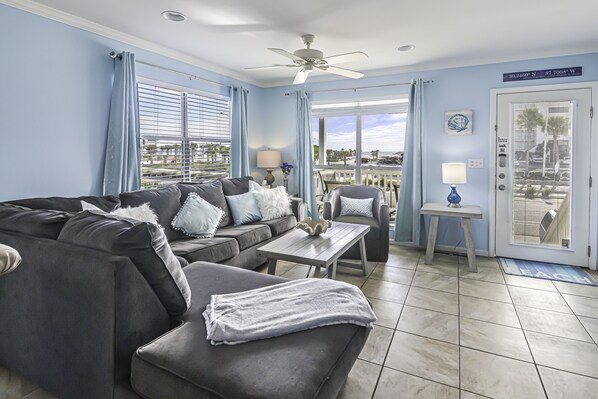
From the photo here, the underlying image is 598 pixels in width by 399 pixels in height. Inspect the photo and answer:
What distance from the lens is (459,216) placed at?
390 cm

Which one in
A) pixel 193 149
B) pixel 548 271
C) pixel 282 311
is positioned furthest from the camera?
pixel 193 149

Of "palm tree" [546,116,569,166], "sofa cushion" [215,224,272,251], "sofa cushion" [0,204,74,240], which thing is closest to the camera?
"sofa cushion" [0,204,74,240]

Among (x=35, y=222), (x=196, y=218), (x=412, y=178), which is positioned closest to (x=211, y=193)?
(x=196, y=218)

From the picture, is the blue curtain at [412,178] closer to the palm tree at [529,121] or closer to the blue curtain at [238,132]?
the palm tree at [529,121]

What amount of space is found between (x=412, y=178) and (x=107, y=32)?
386 cm

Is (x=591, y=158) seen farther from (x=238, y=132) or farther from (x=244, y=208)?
(x=238, y=132)

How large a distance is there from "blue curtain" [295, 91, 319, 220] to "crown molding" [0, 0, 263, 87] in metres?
1.21

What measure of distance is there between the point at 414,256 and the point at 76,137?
3.91 metres

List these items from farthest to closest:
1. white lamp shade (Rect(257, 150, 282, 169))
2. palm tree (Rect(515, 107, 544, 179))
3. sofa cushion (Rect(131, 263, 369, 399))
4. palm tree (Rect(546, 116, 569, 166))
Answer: white lamp shade (Rect(257, 150, 282, 169))
palm tree (Rect(515, 107, 544, 179))
palm tree (Rect(546, 116, 569, 166))
sofa cushion (Rect(131, 263, 369, 399))

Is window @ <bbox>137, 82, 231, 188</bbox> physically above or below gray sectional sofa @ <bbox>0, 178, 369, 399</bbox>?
above

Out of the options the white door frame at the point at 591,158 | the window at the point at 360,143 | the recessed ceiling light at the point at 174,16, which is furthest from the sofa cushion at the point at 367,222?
the recessed ceiling light at the point at 174,16

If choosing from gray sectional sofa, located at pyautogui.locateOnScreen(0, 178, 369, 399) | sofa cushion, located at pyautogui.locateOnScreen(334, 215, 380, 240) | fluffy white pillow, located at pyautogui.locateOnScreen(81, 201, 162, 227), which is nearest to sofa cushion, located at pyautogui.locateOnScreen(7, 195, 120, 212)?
fluffy white pillow, located at pyautogui.locateOnScreen(81, 201, 162, 227)

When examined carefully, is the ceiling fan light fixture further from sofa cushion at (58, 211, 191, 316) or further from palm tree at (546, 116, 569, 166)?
sofa cushion at (58, 211, 191, 316)

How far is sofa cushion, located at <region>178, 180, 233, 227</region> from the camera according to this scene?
369 cm
